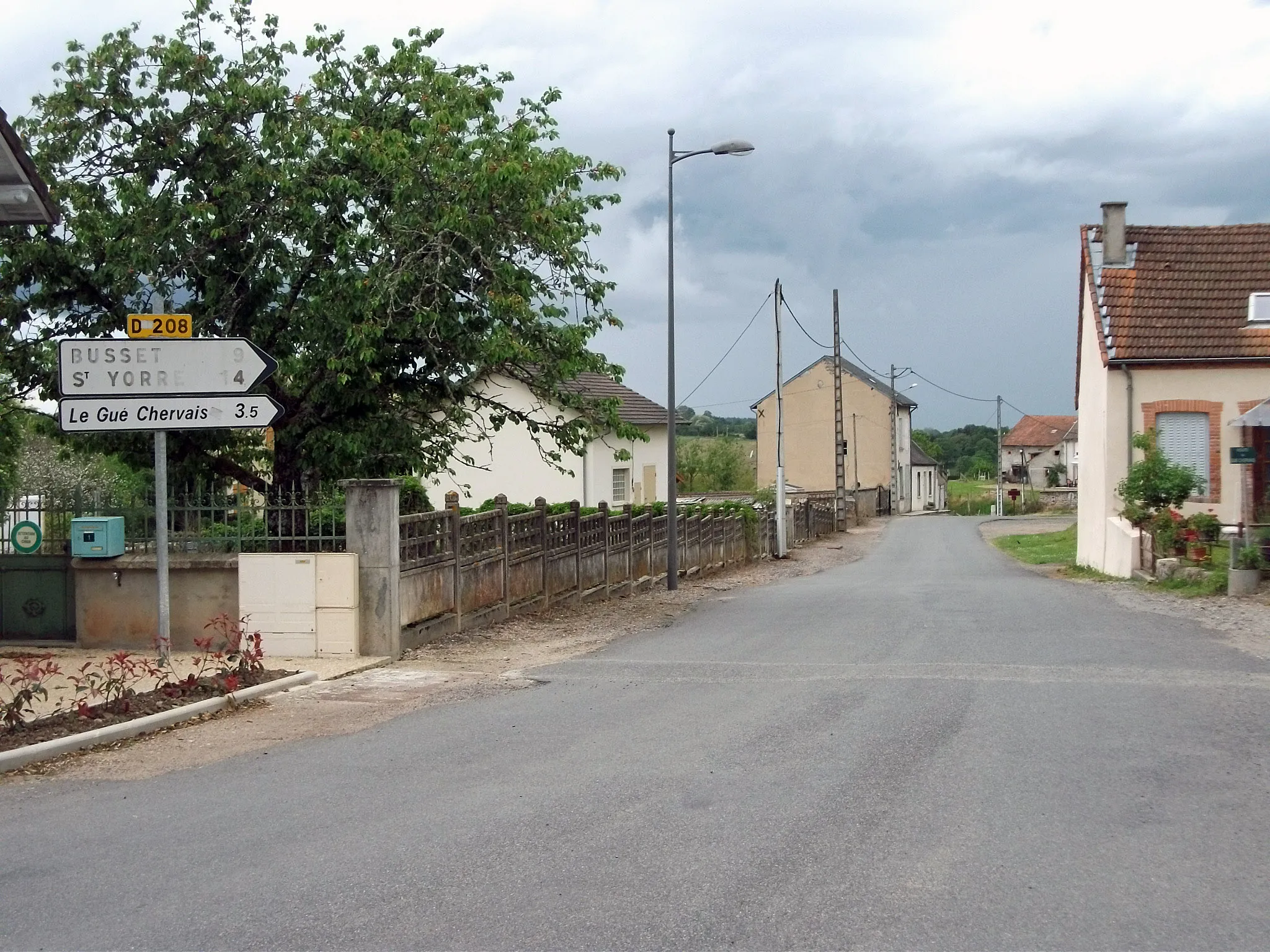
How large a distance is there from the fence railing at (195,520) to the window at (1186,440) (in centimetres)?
1961

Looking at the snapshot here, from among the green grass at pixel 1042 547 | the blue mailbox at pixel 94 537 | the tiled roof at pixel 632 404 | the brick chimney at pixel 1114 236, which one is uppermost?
the brick chimney at pixel 1114 236

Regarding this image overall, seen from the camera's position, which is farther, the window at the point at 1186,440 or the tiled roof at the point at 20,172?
the window at the point at 1186,440

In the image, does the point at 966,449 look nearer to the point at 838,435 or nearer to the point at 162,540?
the point at 838,435

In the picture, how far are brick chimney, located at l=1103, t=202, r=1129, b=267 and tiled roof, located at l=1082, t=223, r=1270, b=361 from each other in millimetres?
210

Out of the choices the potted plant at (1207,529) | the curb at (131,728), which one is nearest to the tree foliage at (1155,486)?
the potted plant at (1207,529)

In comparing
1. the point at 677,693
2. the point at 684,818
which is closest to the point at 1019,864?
the point at 684,818

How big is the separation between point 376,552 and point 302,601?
913mm

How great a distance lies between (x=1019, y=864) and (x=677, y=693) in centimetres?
506

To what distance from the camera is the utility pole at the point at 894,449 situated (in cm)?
6812

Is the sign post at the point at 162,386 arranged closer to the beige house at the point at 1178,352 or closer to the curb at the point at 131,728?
the curb at the point at 131,728

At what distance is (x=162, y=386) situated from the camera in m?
11.4

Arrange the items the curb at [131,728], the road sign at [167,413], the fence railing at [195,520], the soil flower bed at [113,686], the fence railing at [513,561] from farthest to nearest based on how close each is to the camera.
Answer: the fence railing at [513,561], the fence railing at [195,520], the road sign at [167,413], the soil flower bed at [113,686], the curb at [131,728]

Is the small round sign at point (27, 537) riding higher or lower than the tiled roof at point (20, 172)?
lower

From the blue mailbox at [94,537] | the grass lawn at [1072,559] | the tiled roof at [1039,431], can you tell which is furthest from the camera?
the tiled roof at [1039,431]
